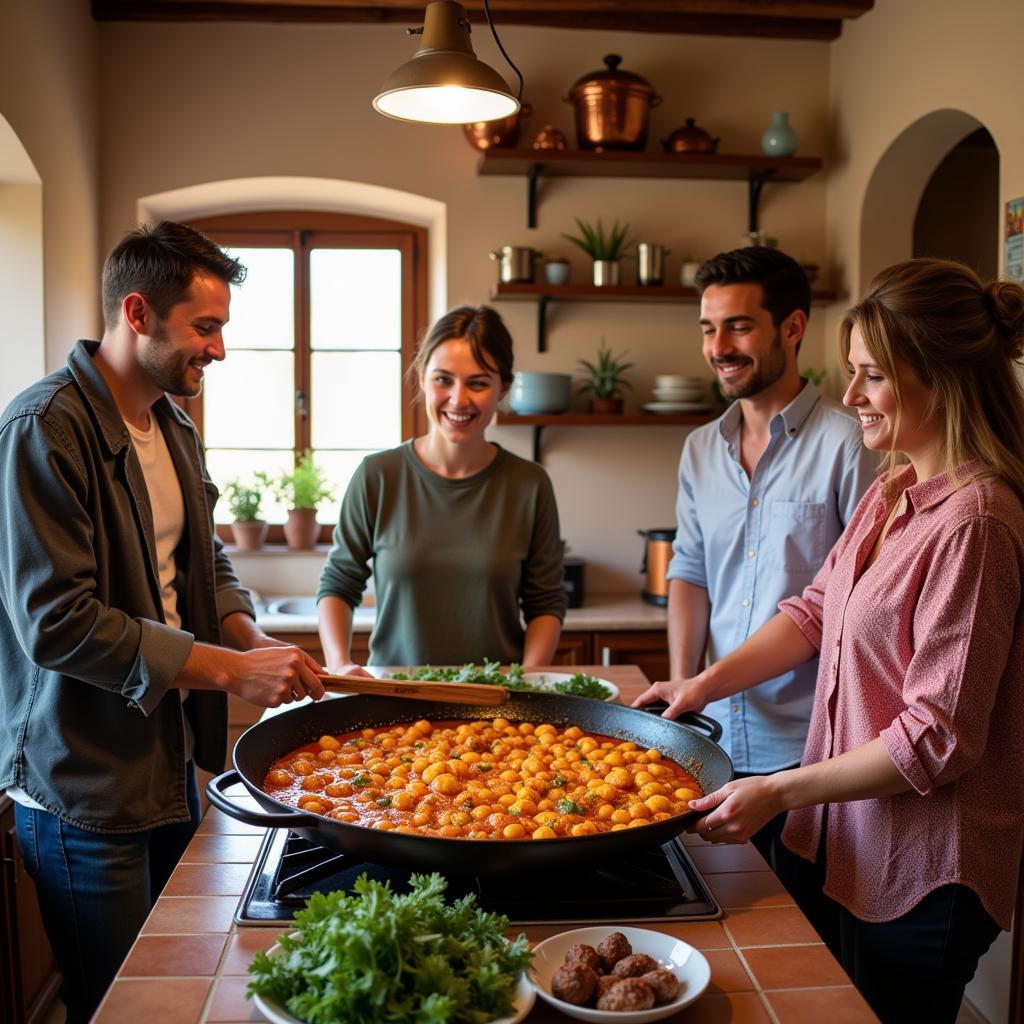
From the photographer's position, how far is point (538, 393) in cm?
426

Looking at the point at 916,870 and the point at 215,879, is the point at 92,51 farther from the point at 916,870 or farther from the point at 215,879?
the point at 916,870

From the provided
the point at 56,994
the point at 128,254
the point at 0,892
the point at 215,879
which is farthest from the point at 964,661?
the point at 56,994

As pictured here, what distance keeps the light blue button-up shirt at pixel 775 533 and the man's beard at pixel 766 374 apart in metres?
0.07

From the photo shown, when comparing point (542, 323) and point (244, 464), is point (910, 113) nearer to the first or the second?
point (542, 323)

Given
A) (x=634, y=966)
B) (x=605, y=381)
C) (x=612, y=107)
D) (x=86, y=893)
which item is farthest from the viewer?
(x=605, y=381)

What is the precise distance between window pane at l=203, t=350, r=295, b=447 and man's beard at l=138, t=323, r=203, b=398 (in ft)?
9.09

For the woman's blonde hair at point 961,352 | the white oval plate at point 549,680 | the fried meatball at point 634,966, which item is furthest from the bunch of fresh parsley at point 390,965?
the white oval plate at point 549,680

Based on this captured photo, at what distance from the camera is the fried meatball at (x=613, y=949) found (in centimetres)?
124

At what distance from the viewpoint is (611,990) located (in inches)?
45.8

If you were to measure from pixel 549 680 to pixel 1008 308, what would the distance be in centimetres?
118

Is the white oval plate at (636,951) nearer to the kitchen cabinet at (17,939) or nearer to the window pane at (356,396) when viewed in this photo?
the kitchen cabinet at (17,939)

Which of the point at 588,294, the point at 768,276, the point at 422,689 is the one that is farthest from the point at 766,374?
the point at 588,294

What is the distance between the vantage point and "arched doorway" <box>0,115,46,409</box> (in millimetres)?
3619

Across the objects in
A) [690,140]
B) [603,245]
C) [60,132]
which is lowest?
[603,245]
